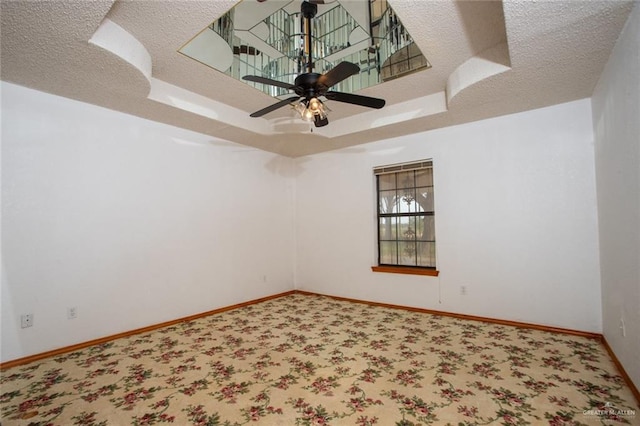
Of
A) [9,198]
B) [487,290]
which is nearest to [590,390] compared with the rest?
[487,290]

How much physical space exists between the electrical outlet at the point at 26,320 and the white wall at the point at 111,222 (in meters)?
0.04

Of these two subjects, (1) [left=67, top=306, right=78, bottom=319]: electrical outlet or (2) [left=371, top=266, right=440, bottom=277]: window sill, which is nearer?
A: (1) [left=67, top=306, right=78, bottom=319]: electrical outlet

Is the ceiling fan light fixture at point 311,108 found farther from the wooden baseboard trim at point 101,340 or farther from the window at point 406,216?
the wooden baseboard trim at point 101,340

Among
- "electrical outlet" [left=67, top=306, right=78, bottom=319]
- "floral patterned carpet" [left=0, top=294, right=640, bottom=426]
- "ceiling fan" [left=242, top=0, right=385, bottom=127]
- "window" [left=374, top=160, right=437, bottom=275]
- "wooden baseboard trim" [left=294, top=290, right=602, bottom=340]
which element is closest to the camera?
"floral patterned carpet" [left=0, top=294, right=640, bottom=426]

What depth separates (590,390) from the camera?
2104 millimetres

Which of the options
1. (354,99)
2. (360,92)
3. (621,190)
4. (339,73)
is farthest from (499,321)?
(339,73)

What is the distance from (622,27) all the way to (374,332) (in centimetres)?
329

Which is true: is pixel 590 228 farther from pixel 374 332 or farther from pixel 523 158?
pixel 374 332

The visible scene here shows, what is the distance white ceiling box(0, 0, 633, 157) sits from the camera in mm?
1959

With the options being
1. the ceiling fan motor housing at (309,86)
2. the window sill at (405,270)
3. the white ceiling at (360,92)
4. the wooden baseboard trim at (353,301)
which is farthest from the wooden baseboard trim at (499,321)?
the ceiling fan motor housing at (309,86)

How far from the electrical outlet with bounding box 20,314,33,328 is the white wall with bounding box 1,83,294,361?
4 cm

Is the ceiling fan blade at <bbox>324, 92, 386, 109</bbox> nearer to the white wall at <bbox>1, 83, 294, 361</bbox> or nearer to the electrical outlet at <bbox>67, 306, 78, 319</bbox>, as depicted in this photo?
the white wall at <bbox>1, 83, 294, 361</bbox>

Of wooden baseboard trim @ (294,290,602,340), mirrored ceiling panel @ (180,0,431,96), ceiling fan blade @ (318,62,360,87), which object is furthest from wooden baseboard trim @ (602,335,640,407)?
mirrored ceiling panel @ (180,0,431,96)

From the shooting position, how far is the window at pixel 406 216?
429cm
